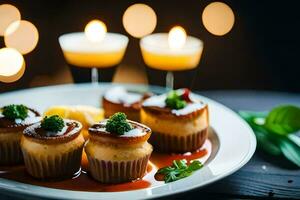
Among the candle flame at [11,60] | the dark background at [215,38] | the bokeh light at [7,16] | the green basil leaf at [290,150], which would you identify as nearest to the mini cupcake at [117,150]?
the green basil leaf at [290,150]

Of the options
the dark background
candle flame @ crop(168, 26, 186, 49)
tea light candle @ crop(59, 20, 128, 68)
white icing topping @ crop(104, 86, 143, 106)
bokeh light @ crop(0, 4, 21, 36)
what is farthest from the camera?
bokeh light @ crop(0, 4, 21, 36)

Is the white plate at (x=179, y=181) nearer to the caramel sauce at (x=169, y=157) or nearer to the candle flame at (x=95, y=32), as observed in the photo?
the caramel sauce at (x=169, y=157)

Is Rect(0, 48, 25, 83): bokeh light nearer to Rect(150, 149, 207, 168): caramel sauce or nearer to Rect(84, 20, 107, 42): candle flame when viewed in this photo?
Rect(84, 20, 107, 42): candle flame

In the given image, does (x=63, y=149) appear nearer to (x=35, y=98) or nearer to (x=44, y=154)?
(x=44, y=154)

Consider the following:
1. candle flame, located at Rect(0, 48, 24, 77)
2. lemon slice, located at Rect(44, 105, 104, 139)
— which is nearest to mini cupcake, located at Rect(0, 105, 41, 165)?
lemon slice, located at Rect(44, 105, 104, 139)

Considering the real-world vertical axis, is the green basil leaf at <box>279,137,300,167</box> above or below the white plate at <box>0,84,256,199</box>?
below

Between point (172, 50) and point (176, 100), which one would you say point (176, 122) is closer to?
point (176, 100)
